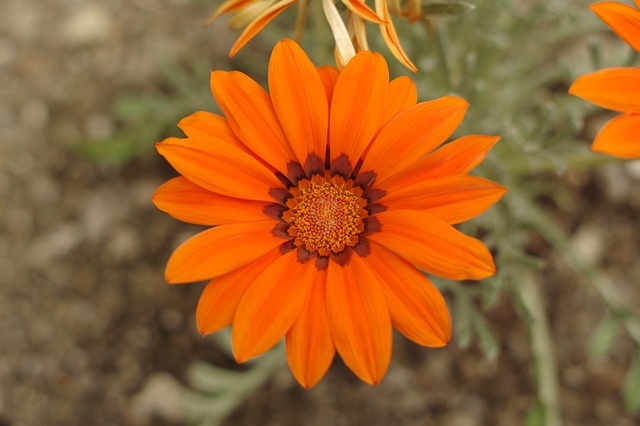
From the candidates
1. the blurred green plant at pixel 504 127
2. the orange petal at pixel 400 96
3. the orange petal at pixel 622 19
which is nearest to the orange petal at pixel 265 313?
the orange petal at pixel 400 96

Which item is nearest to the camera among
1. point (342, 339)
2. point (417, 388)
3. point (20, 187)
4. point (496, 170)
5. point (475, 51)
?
point (342, 339)

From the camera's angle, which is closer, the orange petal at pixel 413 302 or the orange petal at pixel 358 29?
the orange petal at pixel 413 302

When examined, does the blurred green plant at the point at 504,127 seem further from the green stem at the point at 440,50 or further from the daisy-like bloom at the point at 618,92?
the daisy-like bloom at the point at 618,92

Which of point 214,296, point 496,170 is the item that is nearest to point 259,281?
point 214,296

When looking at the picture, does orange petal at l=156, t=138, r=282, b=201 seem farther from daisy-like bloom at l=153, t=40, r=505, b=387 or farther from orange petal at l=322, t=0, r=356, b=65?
orange petal at l=322, t=0, r=356, b=65

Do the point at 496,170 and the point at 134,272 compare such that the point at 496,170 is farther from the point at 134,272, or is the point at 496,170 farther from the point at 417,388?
the point at 134,272

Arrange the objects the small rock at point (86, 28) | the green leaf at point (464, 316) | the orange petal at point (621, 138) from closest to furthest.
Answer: the orange petal at point (621, 138) → the green leaf at point (464, 316) → the small rock at point (86, 28)

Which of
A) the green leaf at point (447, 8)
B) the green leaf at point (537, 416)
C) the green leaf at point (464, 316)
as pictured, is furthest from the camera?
the green leaf at point (537, 416)

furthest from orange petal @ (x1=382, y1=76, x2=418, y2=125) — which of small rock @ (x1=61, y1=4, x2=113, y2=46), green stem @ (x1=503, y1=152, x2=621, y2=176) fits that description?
small rock @ (x1=61, y1=4, x2=113, y2=46)
